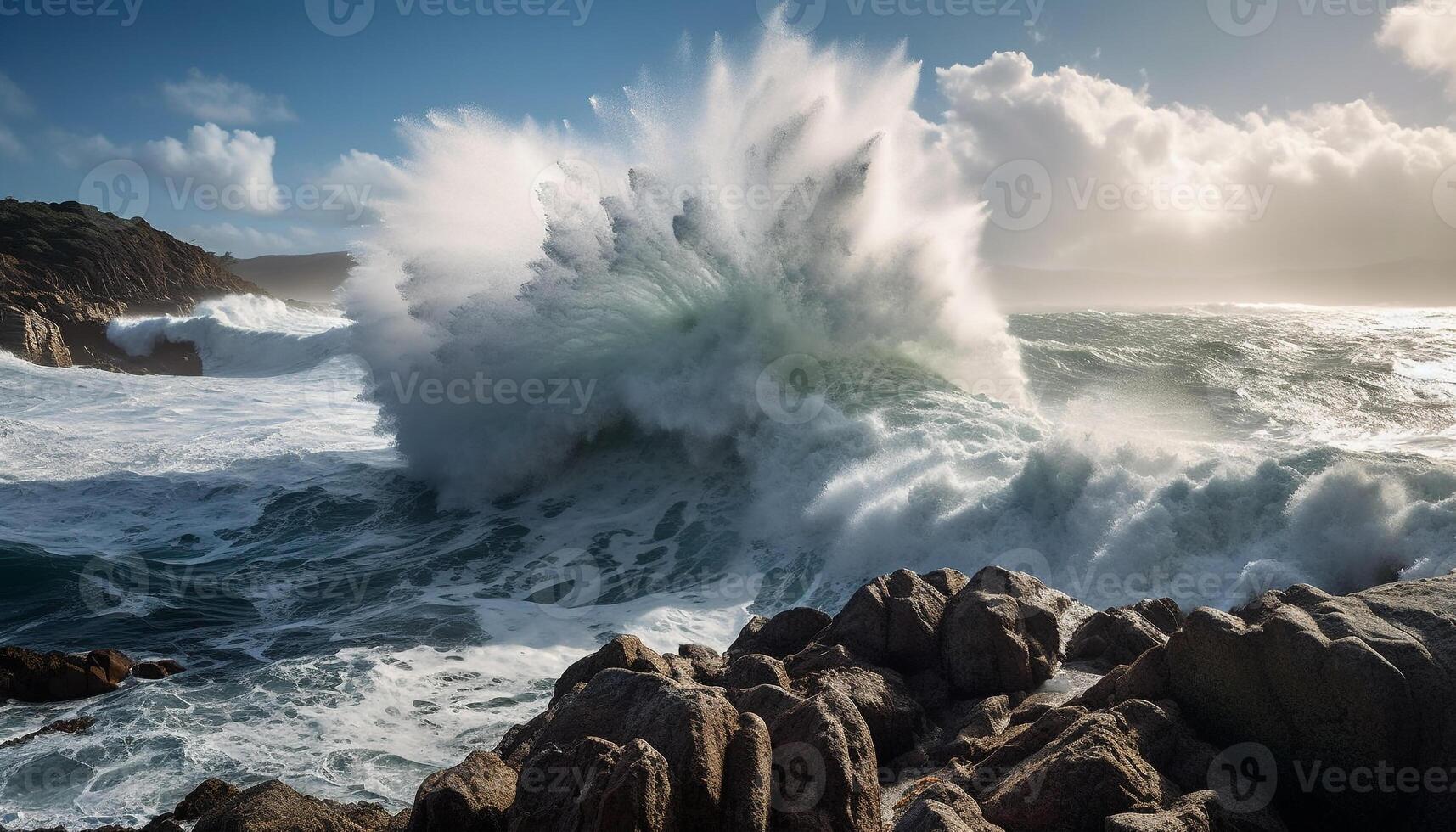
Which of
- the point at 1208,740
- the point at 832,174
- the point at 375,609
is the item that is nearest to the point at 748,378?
the point at 832,174

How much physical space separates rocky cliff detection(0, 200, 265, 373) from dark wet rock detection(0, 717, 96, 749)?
81.3 feet

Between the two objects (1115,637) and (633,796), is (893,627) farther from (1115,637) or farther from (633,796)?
(633,796)

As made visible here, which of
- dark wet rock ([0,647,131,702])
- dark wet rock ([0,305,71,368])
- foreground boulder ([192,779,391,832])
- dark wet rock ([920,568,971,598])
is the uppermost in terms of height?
dark wet rock ([0,305,71,368])

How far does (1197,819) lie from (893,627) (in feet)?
9.16

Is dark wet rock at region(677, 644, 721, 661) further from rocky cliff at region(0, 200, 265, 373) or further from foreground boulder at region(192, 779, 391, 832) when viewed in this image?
rocky cliff at region(0, 200, 265, 373)

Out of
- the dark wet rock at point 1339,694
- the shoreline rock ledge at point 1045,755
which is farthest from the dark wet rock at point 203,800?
the dark wet rock at point 1339,694

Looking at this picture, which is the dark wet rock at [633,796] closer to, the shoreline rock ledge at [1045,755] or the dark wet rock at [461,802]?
the shoreline rock ledge at [1045,755]

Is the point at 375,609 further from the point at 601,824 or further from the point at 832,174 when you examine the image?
the point at 832,174

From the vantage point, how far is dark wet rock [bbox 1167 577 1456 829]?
3.58m

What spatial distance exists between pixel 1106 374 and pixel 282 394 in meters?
21.6

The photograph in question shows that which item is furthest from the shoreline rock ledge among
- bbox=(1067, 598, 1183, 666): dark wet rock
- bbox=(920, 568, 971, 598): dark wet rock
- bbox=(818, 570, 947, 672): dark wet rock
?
bbox=(920, 568, 971, 598): dark wet rock

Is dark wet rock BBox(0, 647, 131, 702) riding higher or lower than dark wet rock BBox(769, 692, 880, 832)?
lower

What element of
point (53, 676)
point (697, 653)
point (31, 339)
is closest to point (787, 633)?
point (697, 653)

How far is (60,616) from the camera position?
9.26 metres
